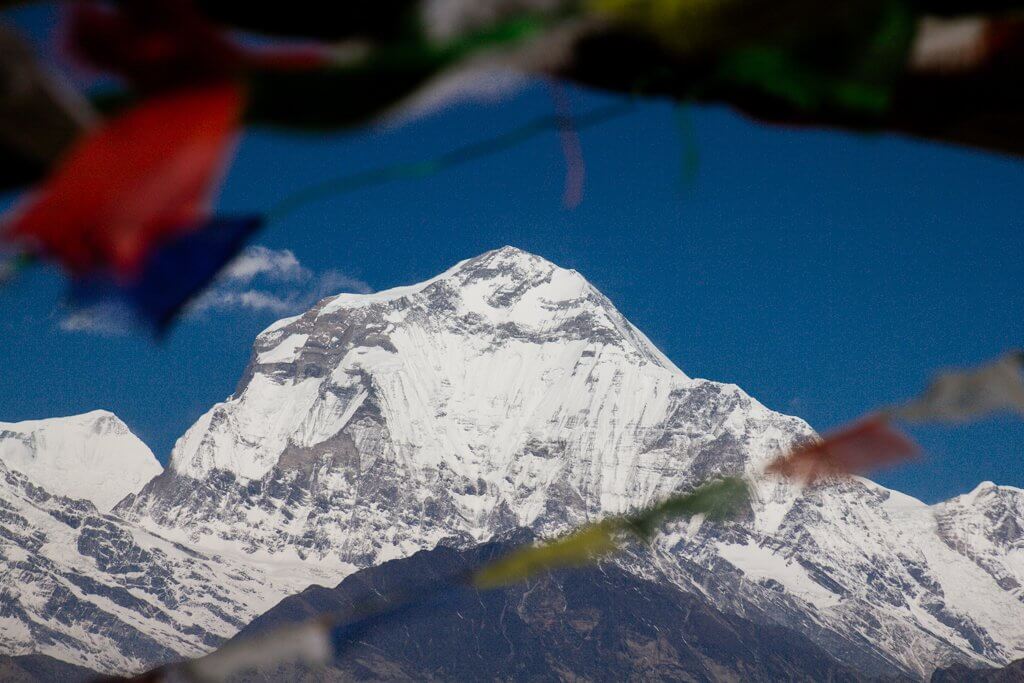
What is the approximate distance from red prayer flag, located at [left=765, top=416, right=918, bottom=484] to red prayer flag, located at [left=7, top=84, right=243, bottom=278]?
1207 millimetres

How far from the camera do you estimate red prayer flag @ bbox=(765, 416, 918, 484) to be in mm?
2031

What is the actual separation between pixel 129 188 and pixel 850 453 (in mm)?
1397

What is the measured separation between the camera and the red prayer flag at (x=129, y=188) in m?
1.46

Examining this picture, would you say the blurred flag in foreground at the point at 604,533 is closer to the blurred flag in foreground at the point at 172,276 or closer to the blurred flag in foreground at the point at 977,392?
the blurred flag in foreground at the point at 977,392

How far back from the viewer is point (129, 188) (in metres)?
1.47

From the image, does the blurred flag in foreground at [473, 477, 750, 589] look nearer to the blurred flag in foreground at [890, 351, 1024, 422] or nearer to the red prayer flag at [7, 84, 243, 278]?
the blurred flag in foreground at [890, 351, 1024, 422]

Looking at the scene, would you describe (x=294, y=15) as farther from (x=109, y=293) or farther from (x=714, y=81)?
(x=714, y=81)

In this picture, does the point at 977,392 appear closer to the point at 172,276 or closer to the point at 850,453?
the point at 850,453

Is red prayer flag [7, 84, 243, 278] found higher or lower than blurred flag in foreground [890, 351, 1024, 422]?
lower

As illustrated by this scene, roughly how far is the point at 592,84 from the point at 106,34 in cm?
80

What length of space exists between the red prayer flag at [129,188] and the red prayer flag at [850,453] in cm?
121

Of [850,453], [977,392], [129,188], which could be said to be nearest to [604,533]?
[850,453]

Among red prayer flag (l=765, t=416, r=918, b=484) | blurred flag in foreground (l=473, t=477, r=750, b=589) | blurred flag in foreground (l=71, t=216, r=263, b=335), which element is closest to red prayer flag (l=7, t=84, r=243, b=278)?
blurred flag in foreground (l=71, t=216, r=263, b=335)

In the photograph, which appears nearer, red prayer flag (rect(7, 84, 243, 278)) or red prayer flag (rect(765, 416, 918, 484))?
red prayer flag (rect(7, 84, 243, 278))
